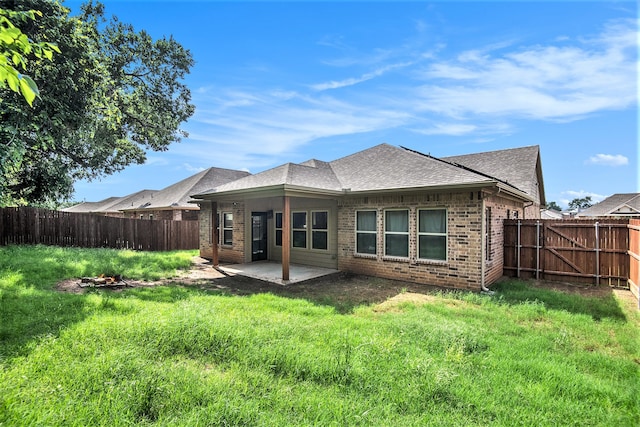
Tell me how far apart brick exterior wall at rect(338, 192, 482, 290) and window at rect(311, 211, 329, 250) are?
643 millimetres

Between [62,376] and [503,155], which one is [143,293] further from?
[503,155]

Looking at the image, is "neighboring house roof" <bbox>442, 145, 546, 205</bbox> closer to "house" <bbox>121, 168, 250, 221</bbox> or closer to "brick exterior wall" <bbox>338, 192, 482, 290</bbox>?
"brick exterior wall" <bbox>338, 192, 482, 290</bbox>

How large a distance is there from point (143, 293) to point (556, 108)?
12872mm

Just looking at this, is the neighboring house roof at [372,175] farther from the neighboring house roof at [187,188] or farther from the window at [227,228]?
the neighboring house roof at [187,188]

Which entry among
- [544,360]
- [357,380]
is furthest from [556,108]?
[357,380]

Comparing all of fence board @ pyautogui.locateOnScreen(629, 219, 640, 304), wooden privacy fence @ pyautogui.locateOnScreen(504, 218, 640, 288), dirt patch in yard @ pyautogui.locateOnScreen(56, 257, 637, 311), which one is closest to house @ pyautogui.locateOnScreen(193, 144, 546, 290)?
wooden privacy fence @ pyautogui.locateOnScreen(504, 218, 640, 288)

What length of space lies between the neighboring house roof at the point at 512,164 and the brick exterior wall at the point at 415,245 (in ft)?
25.7

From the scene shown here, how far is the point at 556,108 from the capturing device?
9648 mm

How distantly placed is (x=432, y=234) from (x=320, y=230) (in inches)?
165

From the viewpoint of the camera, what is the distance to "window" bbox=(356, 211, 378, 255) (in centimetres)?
1005

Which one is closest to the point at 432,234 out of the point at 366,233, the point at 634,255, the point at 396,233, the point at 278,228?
the point at 396,233

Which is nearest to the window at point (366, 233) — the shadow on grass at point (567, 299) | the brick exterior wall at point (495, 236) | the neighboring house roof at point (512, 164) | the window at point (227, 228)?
the brick exterior wall at point (495, 236)

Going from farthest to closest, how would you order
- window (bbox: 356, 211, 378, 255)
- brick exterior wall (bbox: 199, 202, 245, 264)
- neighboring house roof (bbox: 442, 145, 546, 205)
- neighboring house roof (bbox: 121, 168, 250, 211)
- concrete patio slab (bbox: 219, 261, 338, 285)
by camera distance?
neighboring house roof (bbox: 121, 168, 250, 211), neighboring house roof (bbox: 442, 145, 546, 205), brick exterior wall (bbox: 199, 202, 245, 264), window (bbox: 356, 211, 378, 255), concrete patio slab (bbox: 219, 261, 338, 285)

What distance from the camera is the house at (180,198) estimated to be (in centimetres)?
2118
